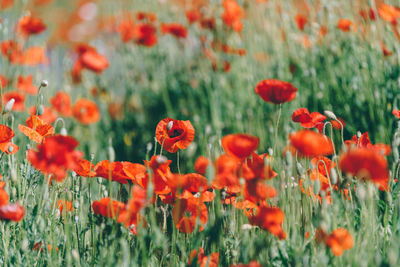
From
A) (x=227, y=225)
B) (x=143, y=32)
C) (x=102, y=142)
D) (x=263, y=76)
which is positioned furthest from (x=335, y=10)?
(x=227, y=225)

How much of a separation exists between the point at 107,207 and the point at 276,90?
0.72 metres

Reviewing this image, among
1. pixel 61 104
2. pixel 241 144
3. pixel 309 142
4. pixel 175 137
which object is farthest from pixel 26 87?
pixel 309 142

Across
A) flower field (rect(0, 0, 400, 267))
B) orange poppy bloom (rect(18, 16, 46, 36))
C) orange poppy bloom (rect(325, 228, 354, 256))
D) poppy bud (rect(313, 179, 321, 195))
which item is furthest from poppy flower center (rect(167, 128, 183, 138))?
orange poppy bloom (rect(18, 16, 46, 36))

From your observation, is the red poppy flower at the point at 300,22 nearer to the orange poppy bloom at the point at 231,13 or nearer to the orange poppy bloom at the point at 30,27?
the orange poppy bloom at the point at 231,13

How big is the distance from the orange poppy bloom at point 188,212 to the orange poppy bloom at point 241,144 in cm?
22

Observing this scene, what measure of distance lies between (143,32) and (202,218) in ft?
7.39

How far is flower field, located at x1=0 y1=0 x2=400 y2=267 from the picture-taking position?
3.65 ft

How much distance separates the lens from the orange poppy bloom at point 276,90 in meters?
1.48

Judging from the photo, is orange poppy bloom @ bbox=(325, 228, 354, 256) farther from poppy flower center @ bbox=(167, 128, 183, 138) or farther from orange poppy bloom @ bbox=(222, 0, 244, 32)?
orange poppy bloom @ bbox=(222, 0, 244, 32)

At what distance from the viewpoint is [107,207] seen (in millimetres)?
1180

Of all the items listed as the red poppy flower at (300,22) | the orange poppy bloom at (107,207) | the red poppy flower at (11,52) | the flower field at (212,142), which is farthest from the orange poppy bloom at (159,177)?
the red poppy flower at (300,22)

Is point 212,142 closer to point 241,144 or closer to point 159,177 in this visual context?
point 159,177

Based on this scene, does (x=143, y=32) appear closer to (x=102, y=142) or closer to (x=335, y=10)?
(x=102, y=142)

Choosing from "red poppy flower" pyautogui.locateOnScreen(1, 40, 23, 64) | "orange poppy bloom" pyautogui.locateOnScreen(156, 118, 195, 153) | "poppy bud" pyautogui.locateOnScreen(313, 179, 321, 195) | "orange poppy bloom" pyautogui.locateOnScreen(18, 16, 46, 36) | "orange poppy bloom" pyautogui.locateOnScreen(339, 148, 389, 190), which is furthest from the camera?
"orange poppy bloom" pyautogui.locateOnScreen(18, 16, 46, 36)
